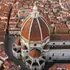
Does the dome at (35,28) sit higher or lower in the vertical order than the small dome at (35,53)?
higher

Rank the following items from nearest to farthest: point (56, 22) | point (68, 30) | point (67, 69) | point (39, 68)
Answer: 1. point (67, 69)
2. point (39, 68)
3. point (68, 30)
4. point (56, 22)

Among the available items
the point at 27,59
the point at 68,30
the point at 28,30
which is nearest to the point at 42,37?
the point at 28,30

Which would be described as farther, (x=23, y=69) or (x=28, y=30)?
(x=23, y=69)

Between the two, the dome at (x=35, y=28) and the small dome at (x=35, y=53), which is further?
the small dome at (x=35, y=53)

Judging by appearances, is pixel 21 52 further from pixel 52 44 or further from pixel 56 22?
pixel 56 22

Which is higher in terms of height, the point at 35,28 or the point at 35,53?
the point at 35,28

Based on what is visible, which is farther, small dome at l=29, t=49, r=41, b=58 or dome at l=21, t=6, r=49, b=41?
small dome at l=29, t=49, r=41, b=58

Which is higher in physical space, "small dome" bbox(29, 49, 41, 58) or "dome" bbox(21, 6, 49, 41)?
"dome" bbox(21, 6, 49, 41)

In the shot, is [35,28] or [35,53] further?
[35,53]
